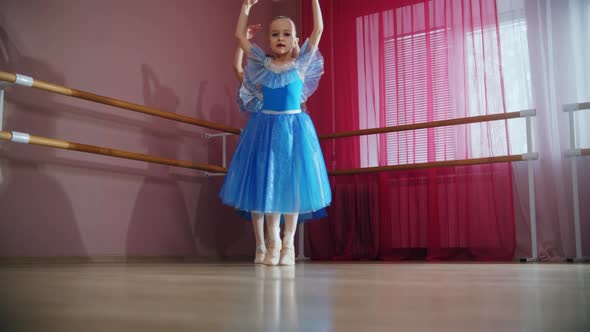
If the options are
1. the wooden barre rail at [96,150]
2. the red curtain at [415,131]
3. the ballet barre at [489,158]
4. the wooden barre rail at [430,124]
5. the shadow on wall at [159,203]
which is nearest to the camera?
the wooden barre rail at [96,150]

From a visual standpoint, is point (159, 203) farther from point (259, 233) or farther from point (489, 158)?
point (489, 158)

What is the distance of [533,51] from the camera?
9.93 feet

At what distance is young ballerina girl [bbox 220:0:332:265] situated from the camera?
2.17 meters

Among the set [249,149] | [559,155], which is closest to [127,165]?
[249,149]

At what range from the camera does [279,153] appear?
2.21 m

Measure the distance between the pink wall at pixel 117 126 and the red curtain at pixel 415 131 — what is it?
0.64 m

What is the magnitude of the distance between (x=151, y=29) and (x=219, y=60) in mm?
543

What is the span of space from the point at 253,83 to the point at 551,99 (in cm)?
157

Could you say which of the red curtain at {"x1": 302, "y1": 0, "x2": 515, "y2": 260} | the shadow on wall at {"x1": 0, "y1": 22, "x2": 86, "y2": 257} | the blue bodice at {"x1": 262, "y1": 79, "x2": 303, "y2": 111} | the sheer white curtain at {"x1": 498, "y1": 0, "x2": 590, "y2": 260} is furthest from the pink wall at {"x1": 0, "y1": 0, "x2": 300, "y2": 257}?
the sheer white curtain at {"x1": 498, "y1": 0, "x2": 590, "y2": 260}

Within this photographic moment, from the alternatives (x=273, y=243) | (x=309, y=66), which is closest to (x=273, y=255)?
(x=273, y=243)

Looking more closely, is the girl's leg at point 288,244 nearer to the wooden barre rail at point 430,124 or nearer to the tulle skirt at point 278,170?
the tulle skirt at point 278,170

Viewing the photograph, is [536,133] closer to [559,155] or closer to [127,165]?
[559,155]

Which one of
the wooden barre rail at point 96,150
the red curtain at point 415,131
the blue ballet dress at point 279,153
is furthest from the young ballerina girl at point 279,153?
the red curtain at point 415,131

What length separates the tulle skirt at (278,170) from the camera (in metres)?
2.16
